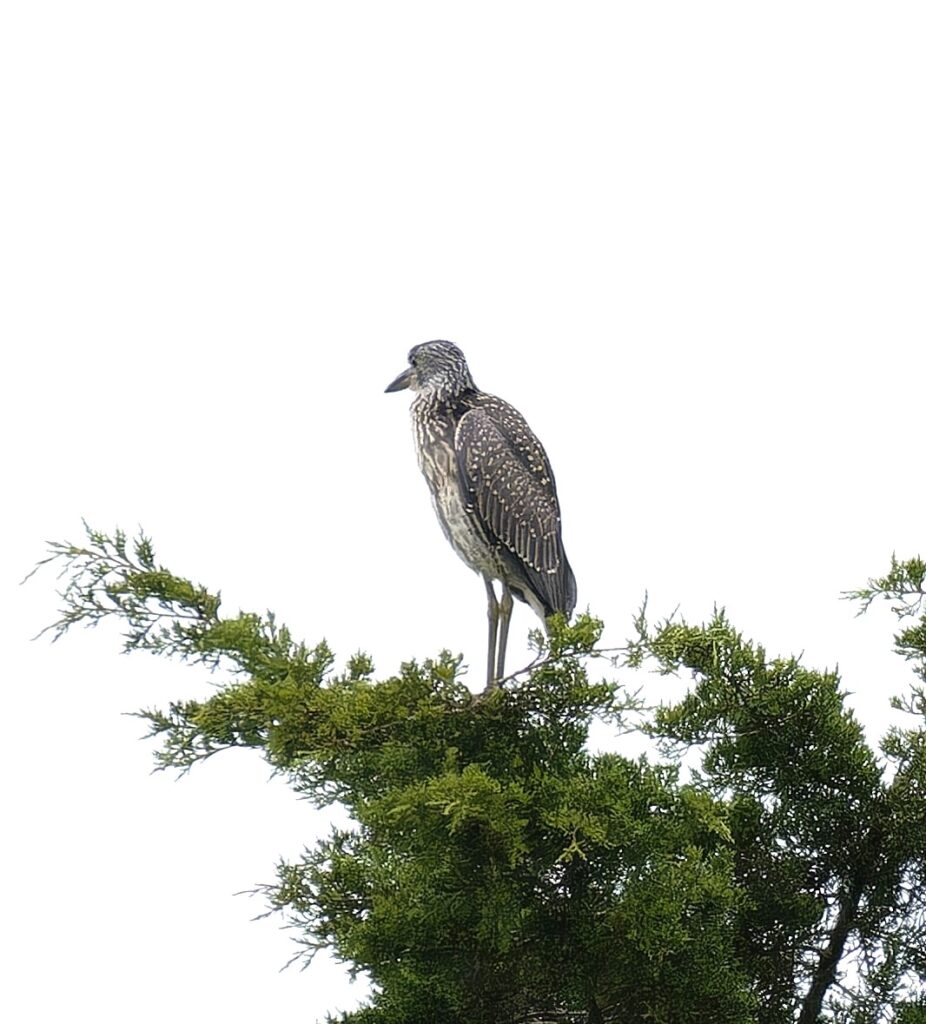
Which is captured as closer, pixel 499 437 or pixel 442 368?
pixel 499 437

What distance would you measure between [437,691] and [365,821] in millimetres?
392

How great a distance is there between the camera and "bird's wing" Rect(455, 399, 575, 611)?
662 cm

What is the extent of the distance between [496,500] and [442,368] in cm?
76

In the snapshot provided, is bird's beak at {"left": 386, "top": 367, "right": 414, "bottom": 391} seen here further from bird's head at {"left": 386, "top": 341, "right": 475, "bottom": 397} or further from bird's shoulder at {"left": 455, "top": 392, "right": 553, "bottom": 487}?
bird's shoulder at {"left": 455, "top": 392, "right": 553, "bottom": 487}

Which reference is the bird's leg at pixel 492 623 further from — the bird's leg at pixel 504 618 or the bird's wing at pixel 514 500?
the bird's wing at pixel 514 500

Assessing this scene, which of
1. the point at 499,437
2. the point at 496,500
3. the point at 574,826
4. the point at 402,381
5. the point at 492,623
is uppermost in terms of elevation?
the point at 402,381

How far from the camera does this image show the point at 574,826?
4.23 metres

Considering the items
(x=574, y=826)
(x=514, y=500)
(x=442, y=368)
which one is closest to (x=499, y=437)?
(x=514, y=500)

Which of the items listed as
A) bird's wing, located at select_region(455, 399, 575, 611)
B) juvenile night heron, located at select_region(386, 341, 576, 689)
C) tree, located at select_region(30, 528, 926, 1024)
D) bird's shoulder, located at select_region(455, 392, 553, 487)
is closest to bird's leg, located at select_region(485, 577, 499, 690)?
juvenile night heron, located at select_region(386, 341, 576, 689)

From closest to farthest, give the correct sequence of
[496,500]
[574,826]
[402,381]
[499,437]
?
[574,826] → [496,500] → [499,437] → [402,381]

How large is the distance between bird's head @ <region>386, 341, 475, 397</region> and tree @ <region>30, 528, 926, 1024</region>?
2394 millimetres

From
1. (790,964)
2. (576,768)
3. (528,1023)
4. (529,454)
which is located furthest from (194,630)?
(529,454)

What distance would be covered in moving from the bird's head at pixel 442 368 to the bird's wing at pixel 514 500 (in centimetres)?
29

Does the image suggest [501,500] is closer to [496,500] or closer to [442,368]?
[496,500]
